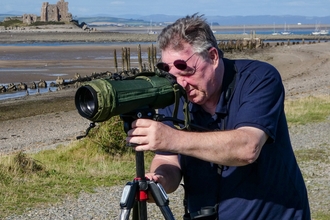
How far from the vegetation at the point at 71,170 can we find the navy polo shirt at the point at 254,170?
3540 millimetres

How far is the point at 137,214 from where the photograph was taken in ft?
9.14

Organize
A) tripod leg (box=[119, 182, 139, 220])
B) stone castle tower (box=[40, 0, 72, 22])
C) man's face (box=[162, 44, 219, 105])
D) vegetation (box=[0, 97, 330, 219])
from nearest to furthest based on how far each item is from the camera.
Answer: tripod leg (box=[119, 182, 139, 220]) → man's face (box=[162, 44, 219, 105]) → vegetation (box=[0, 97, 330, 219]) → stone castle tower (box=[40, 0, 72, 22])

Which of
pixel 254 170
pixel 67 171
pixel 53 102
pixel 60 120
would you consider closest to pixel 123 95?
pixel 254 170

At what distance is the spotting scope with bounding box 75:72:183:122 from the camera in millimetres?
2283

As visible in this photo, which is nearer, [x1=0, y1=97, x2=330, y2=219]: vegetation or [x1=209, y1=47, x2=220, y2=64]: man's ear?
[x1=209, y1=47, x2=220, y2=64]: man's ear

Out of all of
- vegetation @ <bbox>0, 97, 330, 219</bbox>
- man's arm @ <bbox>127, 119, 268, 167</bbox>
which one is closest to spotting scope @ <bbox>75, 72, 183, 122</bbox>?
man's arm @ <bbox>127, 119, 268, 167</bbox>

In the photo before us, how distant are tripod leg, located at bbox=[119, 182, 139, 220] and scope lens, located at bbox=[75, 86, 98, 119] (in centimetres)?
42

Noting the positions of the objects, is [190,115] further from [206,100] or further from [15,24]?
[15,24]

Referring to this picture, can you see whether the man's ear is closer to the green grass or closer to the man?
the man

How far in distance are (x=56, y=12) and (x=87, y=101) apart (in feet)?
456

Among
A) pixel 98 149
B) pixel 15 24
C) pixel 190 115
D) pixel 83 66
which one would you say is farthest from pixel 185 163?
pixel 15 24

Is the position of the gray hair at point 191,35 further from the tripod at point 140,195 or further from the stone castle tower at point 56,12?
the stone castle tower at point 56,12

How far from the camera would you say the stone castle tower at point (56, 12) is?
135250 millimetres

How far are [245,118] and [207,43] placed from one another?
14.7 inches
